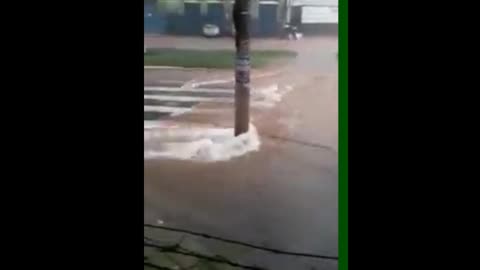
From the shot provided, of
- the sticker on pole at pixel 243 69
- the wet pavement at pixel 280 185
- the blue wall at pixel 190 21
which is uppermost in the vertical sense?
the blue wall at pixel 190 21

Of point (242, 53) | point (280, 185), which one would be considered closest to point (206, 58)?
point (242, 53)

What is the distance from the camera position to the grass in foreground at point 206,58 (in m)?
1.11

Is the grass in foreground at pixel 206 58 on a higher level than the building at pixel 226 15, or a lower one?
lower

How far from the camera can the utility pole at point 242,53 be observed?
1.11 metres

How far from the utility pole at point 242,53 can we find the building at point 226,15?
0.4 inches
